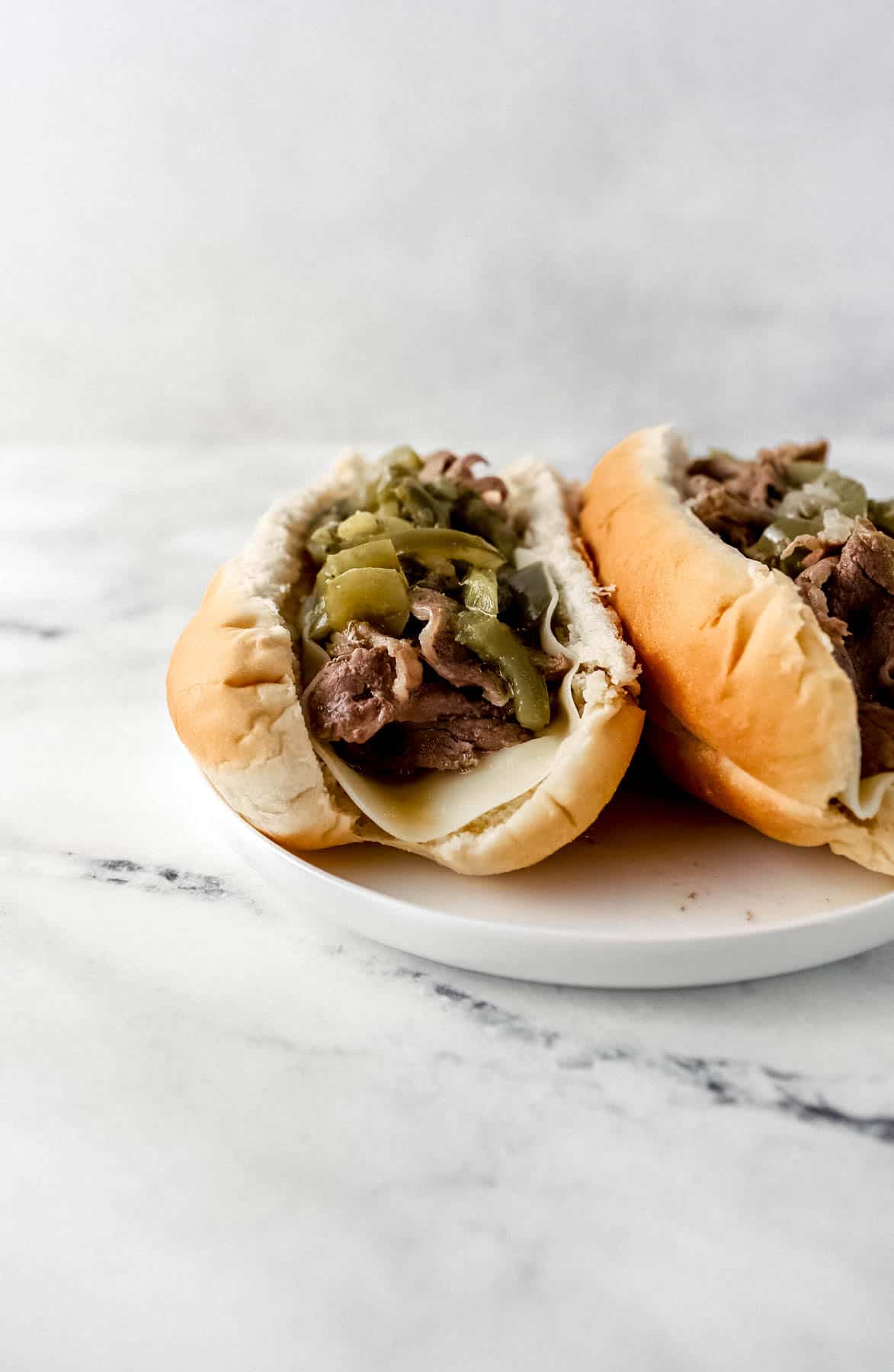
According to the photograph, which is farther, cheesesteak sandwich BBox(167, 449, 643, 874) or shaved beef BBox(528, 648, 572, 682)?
shaved beef BBox(528, 648, 572, 682)

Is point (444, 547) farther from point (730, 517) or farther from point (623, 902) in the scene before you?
point (623, 902)

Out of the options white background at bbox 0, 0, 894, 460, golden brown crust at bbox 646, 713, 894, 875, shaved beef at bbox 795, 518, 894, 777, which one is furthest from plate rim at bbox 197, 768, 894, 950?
white background at bbox 0, 0, 894, 460

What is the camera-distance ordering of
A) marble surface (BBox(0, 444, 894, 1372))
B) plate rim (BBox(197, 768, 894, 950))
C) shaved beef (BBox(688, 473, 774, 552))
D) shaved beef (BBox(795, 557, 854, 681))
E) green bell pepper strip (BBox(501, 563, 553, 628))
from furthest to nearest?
shaved beef (BBox(688, 473, 774, 552)) → green bell pepper strip (BBox(501, 563, 553, 628)) → shaved beef (BBox(795, 557, 854, 681)) → plate rim (BBox(197, 768, 894, 950)) → marble surface (BBox(0, 444, 894, 1372))

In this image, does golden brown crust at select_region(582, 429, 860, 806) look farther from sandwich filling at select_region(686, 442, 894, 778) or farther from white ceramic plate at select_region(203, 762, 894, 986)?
white ceramic plate at select_region(203, 762, 894, 986)

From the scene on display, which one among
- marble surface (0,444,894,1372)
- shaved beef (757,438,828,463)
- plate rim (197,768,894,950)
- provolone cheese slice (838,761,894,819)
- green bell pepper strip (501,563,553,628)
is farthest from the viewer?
shaved beef (757,438,828,463)

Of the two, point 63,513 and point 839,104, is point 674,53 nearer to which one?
point 839,104

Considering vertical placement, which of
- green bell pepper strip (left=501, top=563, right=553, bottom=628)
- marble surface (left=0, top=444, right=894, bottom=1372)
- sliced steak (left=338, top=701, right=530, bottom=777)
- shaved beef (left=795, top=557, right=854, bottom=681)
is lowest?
marble surface (left=0, top=444, right=894, bottom=1372)

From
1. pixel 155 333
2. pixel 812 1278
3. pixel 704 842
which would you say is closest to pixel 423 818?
pixel 704 842

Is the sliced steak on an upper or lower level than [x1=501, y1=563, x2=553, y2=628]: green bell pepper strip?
lower
